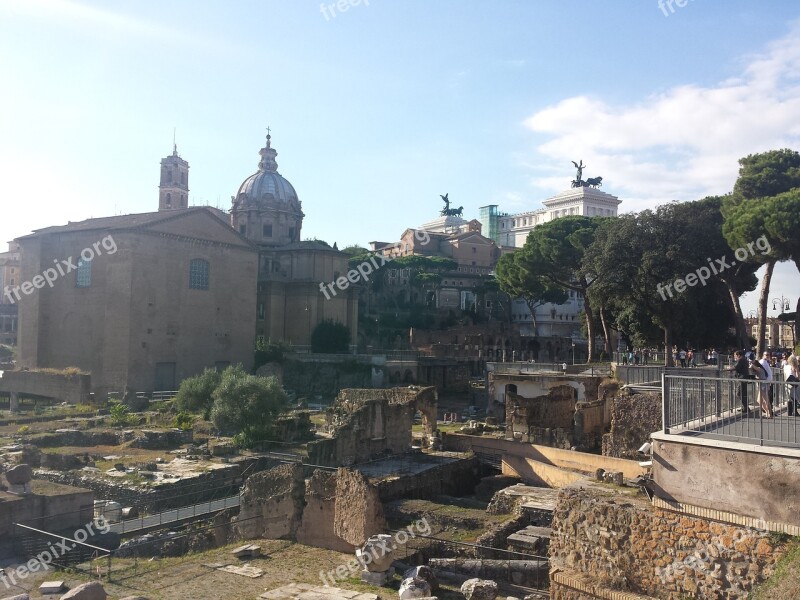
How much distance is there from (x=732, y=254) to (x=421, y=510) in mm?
22382

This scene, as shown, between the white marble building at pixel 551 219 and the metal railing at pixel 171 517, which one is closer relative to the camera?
the metal railing at pixel 171 517

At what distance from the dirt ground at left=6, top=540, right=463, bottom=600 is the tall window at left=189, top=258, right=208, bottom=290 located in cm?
3327

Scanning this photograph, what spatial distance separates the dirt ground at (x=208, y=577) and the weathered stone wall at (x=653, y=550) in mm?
2651

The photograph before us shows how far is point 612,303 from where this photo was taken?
34250mm

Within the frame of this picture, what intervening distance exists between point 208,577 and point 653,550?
21.1 ft

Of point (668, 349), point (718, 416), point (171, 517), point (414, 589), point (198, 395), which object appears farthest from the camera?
point (668, 349)

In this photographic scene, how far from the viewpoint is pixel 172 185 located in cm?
7044

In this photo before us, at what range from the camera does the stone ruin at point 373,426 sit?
1972cm

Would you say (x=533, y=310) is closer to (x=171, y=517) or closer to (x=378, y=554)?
(x=171, y=517)

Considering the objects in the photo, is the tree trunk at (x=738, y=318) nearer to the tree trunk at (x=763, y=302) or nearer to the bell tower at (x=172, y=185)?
the tree trunk at (x=763, y=302)

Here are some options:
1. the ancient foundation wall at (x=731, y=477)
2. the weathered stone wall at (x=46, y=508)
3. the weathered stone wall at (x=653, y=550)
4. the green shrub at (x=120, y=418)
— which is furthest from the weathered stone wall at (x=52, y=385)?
the ancient foundation wall at (x=731, y=477)

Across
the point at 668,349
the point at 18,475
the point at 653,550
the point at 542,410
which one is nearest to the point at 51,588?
the point at 18,475

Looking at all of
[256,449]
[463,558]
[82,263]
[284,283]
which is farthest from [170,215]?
[463,558]

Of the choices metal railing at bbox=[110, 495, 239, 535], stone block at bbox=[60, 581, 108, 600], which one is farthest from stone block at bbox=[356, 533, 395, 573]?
metal railing at bbox=[110, 495, 239, 535]
